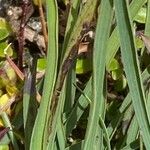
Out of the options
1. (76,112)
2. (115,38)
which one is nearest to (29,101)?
(76,112)

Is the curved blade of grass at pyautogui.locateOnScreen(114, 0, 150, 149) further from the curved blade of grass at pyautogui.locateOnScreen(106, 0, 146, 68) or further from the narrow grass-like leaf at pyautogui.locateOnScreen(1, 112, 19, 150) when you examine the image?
the narrow grass-like leaf at pyautogui.locateOnScreen(1, 112, 19, 150)

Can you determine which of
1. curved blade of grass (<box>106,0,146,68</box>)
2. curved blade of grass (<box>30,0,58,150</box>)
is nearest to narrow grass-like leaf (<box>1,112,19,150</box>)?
curved blade of grass (<box>30,0,58,150</box>)

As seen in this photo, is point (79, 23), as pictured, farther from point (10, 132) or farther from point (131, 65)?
point (10, 132)

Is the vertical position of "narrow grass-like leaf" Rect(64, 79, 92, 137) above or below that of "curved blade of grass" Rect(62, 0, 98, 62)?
below

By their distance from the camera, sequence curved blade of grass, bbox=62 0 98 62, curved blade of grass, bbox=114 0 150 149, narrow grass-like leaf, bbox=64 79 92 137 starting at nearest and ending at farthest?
curved blade of grass, bbox=114 0 150 149 < curved blade of grass, bbox=62 0 98 62 < narrow grass-like leaf, bbox=64 79 92 137

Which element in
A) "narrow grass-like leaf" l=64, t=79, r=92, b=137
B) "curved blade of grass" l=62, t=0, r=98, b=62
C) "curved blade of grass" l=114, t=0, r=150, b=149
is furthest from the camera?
"narrow grass-like leaf" l=64, t=79, r=92, b=137

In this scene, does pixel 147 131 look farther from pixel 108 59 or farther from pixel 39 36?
pixel 39 36
